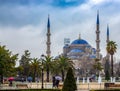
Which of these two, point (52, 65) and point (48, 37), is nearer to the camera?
point (52, 65)

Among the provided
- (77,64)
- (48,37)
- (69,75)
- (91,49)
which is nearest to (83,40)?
(91,49)

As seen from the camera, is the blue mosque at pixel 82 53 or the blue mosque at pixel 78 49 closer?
the blue mosque at pixel 82 53

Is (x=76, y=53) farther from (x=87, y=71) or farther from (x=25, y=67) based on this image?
(x=25, y=67)

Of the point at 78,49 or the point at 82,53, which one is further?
the point at 78,49

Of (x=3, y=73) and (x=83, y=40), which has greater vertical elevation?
(x=83, y=40)

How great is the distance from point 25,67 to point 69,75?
178ft

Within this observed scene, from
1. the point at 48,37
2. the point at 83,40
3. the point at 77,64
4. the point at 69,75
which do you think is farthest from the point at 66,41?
the point at 69,75

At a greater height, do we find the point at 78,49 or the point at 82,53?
the point at 78,49

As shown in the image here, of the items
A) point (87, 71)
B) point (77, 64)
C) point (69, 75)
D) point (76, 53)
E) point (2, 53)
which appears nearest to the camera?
point (69, 75)

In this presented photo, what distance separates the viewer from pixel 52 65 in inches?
3031

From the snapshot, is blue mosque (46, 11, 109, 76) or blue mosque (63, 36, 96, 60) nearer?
blue mosque (46, 11, 109, 76)

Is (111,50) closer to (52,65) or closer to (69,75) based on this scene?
(52,65)

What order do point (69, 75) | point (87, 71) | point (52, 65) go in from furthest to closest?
point (87, 71) < point (52, 65) < point (69, 75)

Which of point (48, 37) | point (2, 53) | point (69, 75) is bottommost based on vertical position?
point (69, 75)
